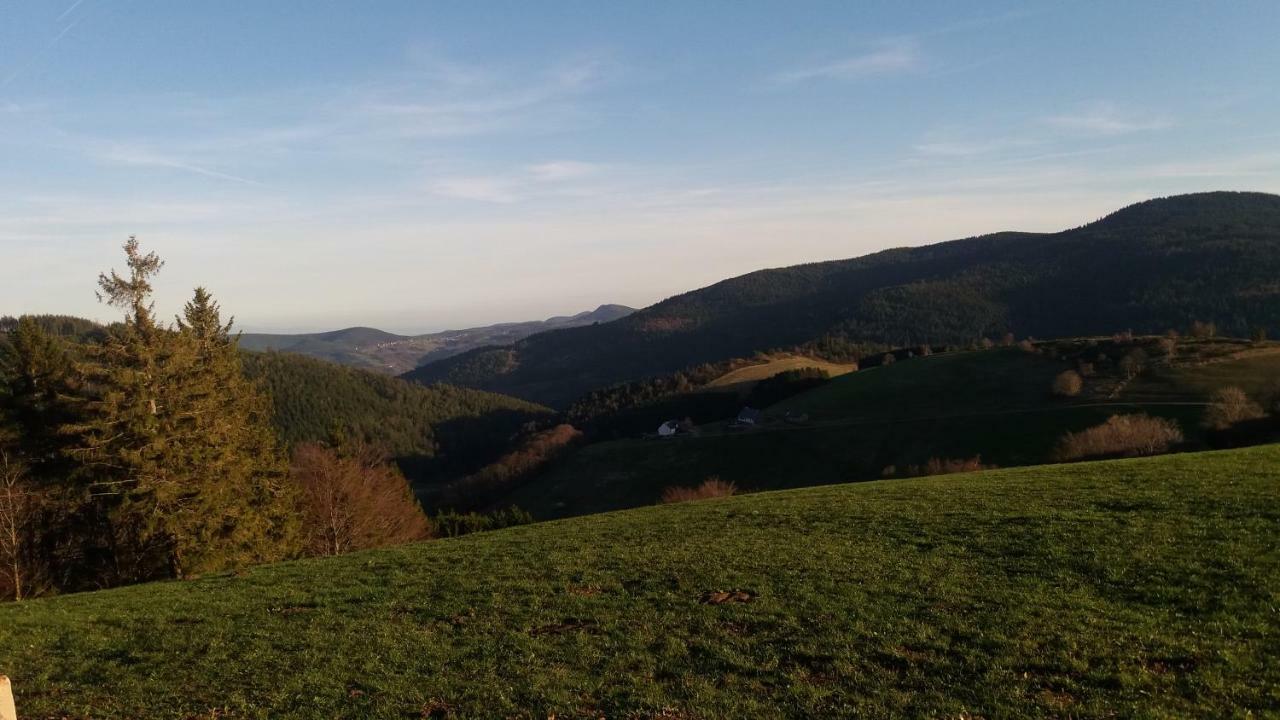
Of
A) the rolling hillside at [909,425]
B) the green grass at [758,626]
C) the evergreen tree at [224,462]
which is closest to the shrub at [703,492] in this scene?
the rolling hillside at [909,425]

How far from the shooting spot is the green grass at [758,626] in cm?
1087

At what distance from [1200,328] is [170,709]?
160851 millimetres

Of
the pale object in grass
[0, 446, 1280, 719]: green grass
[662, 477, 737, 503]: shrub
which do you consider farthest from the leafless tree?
[662, 477, 737, 503]: shrub

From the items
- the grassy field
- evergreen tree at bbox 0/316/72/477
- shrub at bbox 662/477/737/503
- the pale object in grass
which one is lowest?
shrub at bbox 662/477/737/503

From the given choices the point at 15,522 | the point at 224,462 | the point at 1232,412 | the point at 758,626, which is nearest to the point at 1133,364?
the point at 1232,412

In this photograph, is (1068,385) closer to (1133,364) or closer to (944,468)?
(1133,364)

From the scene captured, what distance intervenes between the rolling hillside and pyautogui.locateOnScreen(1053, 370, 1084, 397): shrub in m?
1.42

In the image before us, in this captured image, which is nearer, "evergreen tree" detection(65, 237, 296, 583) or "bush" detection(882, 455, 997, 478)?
"evergreen tree" detection(65, 237, 296, 583)

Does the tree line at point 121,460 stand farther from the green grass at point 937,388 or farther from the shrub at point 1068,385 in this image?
the shrub at point 1068,385

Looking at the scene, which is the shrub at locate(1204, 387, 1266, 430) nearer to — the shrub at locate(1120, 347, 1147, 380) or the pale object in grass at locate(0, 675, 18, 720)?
A: the shrub at locate(1120, 347, 1147, 380)

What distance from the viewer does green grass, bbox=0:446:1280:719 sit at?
35.7 ft

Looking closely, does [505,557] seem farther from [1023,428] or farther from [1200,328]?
[1200,328]

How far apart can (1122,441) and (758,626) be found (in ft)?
198

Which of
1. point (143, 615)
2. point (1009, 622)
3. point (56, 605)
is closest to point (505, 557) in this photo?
point (143, 615)
